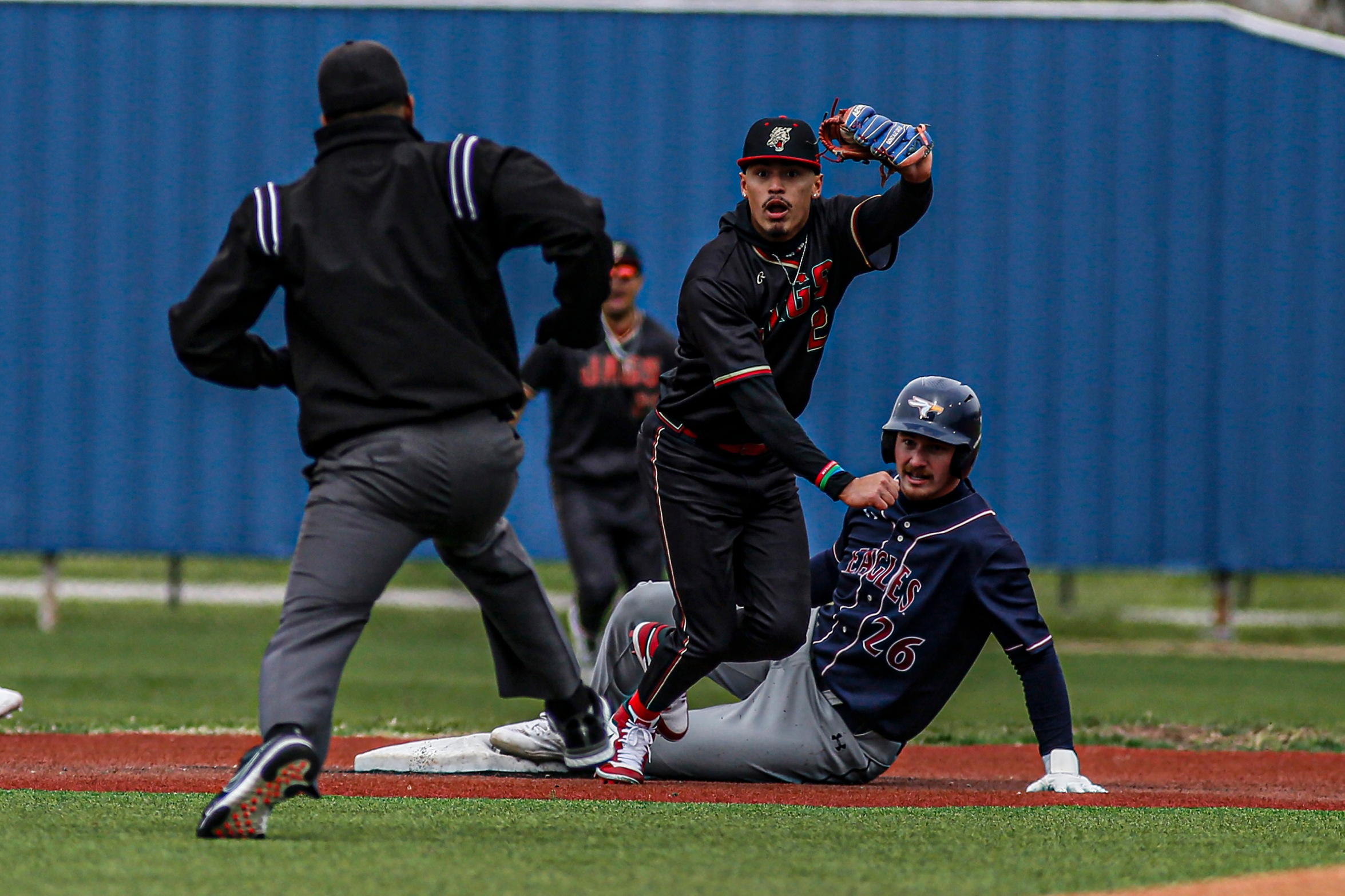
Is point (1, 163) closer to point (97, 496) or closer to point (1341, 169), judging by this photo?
point (97, 496)

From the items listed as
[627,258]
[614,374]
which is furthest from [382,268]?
[614,374]

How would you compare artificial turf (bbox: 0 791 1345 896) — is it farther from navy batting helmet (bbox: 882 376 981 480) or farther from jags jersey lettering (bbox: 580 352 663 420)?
jags jersey lettering (bbox: 580 352 663 420)

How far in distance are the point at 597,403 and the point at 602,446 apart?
0.78 feet

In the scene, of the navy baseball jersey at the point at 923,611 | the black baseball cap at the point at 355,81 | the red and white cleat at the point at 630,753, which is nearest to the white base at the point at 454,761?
the red and white cleat at the point at 630,753

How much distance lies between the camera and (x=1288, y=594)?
17484mm

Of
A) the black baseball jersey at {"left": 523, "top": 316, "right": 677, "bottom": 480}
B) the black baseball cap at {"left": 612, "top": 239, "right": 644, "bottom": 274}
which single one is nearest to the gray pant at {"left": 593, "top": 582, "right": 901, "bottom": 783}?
the black baseball jersey at {"left": 523, "top": 316, "right": 677, "bottom": 480}

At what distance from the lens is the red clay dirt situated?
15.8 ft

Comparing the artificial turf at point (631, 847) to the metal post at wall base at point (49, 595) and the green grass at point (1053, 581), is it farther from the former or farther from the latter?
the green grass at point (1053, 581)

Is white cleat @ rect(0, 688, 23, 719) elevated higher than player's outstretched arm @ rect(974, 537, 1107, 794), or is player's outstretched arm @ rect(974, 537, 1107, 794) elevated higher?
player's outstretched arm @ rect(974, 537, 1107, 794)

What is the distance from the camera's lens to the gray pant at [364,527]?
384 centimetres

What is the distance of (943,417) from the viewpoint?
5121 mm

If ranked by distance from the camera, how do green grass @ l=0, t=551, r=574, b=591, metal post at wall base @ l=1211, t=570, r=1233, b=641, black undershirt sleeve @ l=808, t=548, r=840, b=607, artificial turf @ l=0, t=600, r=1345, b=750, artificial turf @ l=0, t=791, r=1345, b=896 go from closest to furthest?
1. artificial turf @ l=0, t=791, r=1345, b=896
2. black undershirt sleeve @ l=808, t=548, r=840, b=607
3. artificial turf @ l=0, t=600, r=1345, b=750
4. metal post at wall base @ l=1211, t=570, r=1233, b=641
5. green grass @ l=0, t=551, r=574, b=591

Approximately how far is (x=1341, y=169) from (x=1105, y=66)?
180 centimetres

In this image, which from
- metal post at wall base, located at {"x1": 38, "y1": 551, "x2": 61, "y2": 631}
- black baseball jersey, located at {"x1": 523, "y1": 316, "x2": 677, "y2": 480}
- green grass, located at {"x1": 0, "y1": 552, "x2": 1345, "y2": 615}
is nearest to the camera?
black baseball jersey, located at {"x1": 523, "y1": 316, "x2": 677, "y2": 480}
